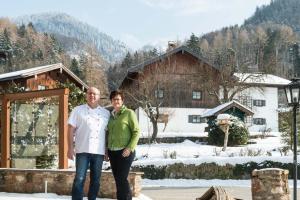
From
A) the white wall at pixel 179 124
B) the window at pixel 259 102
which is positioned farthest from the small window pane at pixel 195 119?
the window at pixel 259 102

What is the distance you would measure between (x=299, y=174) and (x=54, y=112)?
9809 millimetres

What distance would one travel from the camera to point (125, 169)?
6633 mm

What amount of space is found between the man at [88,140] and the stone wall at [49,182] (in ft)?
9.24

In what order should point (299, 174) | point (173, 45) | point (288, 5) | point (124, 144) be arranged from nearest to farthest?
point (124, 144)
point (299, 174)
point (173, 45)
point (288, 5)

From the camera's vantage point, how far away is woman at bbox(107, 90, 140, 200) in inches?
259

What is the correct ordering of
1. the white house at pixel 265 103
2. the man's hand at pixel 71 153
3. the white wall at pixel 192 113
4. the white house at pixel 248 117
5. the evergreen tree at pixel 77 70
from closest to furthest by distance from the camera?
the man's hand at pixel 71 153 → the white house at pixel 248 117 → the white wall at pixel 192 113 → the white house at pixel 265 103 → the evergreen tree at pixel 77 70

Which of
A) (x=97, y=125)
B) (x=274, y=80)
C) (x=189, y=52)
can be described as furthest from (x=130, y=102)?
(x=97, y=125)

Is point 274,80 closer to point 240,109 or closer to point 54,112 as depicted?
Result: point 240,109

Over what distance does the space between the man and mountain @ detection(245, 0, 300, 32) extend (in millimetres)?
167695

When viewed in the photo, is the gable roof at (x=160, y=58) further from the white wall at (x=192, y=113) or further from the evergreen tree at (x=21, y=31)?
the evergreen tree at (x=21, y=31)

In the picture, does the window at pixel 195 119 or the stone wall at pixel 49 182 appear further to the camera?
the window at pixel 195 119

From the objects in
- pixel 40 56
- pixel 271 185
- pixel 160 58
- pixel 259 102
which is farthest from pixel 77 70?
pixel 271 185

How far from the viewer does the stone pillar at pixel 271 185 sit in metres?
8.60

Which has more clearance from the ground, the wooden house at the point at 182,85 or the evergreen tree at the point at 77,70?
the evergreen tree at the point at 77,70
